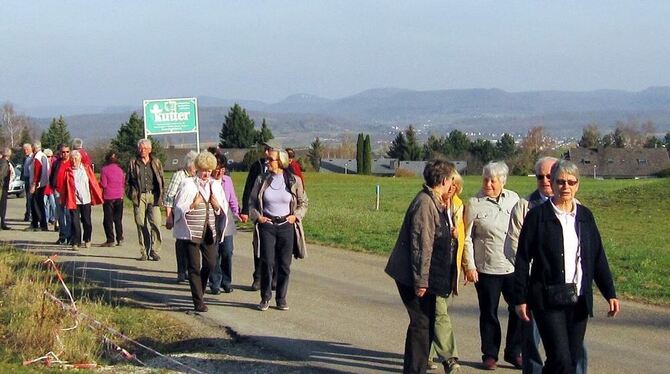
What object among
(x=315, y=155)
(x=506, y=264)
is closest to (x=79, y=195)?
(x=506, y=264)

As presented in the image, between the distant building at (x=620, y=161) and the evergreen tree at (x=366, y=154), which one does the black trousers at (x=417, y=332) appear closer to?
the evergreen tree at (x=366, y=154)

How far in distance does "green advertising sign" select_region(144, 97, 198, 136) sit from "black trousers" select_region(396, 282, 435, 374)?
26.2m

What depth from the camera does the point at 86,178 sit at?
17297 millimetres

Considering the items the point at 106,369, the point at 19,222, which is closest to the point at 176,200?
the point at 106,369

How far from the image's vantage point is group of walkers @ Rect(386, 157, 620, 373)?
268 inches

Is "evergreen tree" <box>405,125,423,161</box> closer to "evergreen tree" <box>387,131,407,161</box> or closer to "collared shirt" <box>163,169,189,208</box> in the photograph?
"evergreen tree" <box>387,131,407,161</box>

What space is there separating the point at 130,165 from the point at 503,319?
7.33 metres

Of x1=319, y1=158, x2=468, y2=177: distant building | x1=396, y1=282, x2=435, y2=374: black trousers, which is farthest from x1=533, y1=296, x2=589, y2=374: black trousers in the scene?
x1=319, y1=158, x2=468, y2=177: distant building

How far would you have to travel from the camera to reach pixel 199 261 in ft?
37.0

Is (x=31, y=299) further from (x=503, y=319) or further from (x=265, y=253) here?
(x=503, y=319)

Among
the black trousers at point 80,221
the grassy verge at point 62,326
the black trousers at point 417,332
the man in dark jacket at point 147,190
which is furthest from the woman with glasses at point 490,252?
the black trousers at point 80,221

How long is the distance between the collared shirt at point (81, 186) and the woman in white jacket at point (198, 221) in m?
6.21

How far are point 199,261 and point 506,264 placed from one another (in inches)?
160

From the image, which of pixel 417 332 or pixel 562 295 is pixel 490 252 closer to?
pixel 417 332
